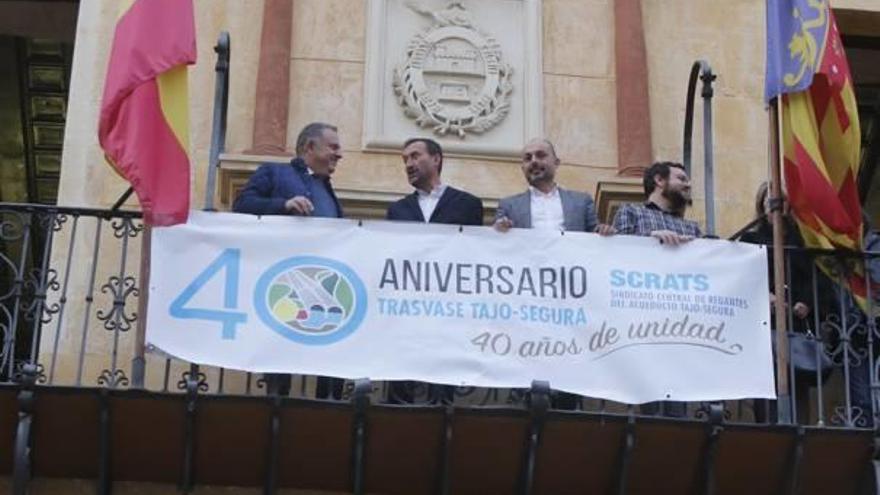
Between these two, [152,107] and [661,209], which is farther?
[661,209]

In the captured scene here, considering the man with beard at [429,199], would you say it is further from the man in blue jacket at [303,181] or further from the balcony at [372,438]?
the balcony at [372,438]

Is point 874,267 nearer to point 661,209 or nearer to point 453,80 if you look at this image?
point 661,209

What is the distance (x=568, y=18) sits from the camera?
1346cm

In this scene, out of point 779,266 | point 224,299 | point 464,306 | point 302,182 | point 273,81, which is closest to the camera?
point 224,299

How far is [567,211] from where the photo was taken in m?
11.3

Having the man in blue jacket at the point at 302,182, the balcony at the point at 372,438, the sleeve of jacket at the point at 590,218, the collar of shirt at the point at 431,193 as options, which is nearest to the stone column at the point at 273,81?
the man in blue jacket at the point at 302,182

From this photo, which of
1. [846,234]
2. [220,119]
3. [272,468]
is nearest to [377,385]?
[272,468]

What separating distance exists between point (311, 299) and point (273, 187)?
0.91 meters

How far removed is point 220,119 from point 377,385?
195 centimetres

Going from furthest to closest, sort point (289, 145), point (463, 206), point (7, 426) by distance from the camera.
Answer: point (289, 145), point (463, 206), point (7, 426)

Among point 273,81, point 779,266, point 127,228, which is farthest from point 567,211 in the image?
point 127,228

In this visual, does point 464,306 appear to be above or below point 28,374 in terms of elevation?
above

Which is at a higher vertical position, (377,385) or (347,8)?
(347,8)

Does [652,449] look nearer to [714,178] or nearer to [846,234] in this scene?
[846,234]
